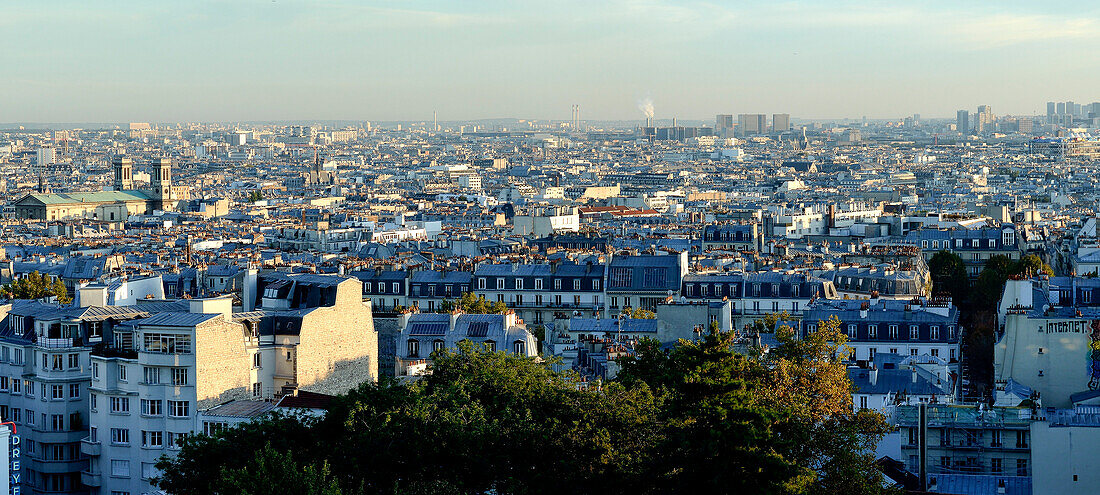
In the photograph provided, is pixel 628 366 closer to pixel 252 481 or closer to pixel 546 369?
pixel 546 369

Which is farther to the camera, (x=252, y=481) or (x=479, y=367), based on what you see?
(x=479, y=367)

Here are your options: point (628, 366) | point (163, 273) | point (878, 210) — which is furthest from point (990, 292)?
point (878, 210)

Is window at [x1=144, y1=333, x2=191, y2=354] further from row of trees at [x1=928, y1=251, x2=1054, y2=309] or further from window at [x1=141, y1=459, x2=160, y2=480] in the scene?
row of trees at [x1=928, y1=251, x2=1054, y2=309]

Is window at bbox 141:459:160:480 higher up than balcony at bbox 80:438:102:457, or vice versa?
balcony at bbox 80:438:102:457

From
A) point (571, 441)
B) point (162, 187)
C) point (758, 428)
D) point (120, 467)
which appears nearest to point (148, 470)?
point (120, 467)

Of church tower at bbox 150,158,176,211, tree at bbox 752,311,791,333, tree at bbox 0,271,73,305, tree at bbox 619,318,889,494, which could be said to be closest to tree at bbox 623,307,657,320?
tree at bbox 752,311,791,333

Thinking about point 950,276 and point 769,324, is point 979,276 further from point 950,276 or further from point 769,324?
point 769,324

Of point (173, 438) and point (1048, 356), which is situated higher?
point (1048, 356)
